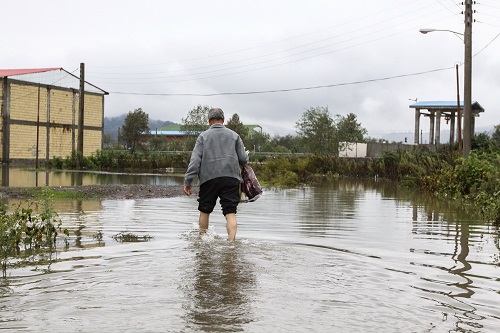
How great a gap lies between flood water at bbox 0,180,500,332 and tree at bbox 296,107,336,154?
1665 inches

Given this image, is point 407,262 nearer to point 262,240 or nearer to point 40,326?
point 262,240

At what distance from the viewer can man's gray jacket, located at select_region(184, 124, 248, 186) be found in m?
8.84

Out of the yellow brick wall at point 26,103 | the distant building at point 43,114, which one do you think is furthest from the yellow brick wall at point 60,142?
the yellow brick wall at point 26,103

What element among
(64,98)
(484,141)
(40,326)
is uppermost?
(64,98)

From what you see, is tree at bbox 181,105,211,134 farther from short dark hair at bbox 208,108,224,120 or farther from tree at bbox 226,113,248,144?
short dark hair at bbox 208,108,224,120

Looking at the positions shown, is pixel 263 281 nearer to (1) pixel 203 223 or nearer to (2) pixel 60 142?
(1) pixel 203 223

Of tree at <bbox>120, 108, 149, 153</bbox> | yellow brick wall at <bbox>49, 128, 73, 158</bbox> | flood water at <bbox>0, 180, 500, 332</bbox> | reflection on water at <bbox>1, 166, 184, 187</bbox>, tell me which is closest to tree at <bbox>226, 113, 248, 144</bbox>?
yellow brick wall at <bbox>49, 128, 73, 158</bbox>

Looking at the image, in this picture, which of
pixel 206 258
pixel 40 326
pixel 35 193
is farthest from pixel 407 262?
pixel 35 193

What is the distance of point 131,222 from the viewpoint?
11875 millimetres

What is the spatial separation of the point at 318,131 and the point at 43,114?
72.2 feet

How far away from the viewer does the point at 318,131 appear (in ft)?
179

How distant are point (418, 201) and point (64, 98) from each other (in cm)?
4120

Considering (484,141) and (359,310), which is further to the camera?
(484,141)

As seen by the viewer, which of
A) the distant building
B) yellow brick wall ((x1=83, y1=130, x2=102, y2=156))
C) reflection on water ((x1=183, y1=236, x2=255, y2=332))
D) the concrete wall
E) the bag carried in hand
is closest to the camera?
reflection on water ((x1=183, y1=236, x2=255, y2=332))
